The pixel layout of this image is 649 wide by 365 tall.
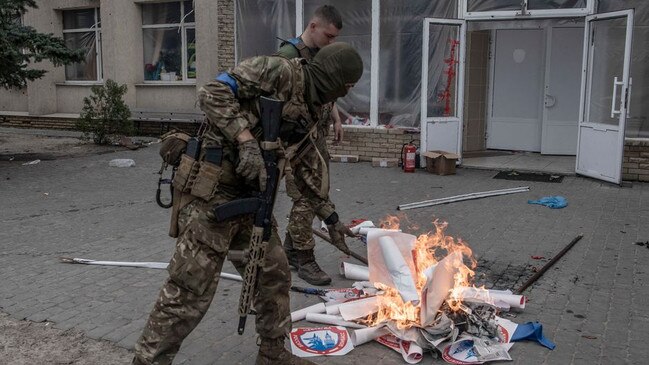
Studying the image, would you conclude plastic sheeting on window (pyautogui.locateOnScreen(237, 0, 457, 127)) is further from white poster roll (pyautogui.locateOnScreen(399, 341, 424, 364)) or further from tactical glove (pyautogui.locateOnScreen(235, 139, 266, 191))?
tactical glove (pyautogui.locateOnScreen(235, 139, 266, 191))

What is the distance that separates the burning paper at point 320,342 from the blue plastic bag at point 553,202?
4.90 m

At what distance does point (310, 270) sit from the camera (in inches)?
206

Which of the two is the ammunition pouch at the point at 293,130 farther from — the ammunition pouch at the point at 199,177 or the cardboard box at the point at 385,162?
the cardboard box at the point at 385,162

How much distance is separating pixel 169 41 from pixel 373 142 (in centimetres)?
663

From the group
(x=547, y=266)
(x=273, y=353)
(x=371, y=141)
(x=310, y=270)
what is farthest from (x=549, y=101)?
(x=273, y=353)

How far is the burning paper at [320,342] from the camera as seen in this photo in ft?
12.8

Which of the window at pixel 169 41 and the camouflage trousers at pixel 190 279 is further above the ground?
the window at pixel 169 41

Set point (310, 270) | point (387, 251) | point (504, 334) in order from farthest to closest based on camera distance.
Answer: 1. point (310, 270)
2. point (387, 251)
3. point (504, 334)

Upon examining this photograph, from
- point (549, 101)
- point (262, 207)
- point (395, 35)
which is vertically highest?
point (395, 35)

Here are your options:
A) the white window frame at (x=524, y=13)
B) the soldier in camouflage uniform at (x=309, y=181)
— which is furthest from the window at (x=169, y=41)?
the soldier in camouflage uniform at (x=309, y=181)

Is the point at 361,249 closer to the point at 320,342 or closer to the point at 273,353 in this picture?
the point at 320,342

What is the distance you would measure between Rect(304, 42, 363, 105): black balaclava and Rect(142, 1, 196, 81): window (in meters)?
12.4

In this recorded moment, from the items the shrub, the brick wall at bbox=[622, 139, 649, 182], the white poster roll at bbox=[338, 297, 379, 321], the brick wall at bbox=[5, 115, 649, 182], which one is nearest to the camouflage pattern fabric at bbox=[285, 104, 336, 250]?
the white poster roll at bbox=[338, 297, 379, 321]

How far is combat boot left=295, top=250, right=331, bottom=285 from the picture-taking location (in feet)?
16.9
